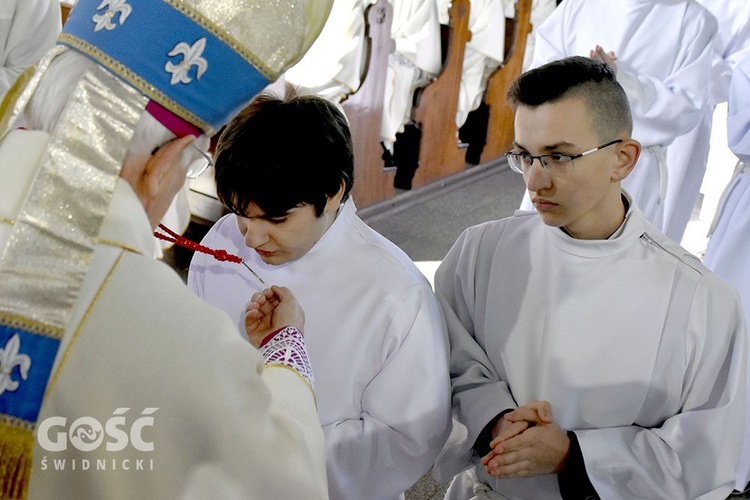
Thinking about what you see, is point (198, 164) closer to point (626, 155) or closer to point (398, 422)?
point (398, 422)

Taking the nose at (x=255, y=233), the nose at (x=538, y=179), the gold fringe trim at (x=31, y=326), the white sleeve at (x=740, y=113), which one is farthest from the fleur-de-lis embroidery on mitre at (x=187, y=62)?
the white sleeve at (x=740, y=113)

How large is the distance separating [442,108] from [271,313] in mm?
5548

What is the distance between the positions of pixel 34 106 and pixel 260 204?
652 mm

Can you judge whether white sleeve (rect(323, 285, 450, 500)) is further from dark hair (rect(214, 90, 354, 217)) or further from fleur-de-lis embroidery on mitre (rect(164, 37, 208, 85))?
fleur-de-lis embroidery on mitre (rect(164, 37, 208, 85))

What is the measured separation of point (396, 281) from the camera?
1748mm

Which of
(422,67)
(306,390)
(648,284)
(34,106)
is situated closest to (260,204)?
(306,390)

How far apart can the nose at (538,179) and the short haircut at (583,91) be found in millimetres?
157

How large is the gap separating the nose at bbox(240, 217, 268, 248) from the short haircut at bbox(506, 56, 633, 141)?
726 millimetres

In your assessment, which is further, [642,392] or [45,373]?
[642,392]

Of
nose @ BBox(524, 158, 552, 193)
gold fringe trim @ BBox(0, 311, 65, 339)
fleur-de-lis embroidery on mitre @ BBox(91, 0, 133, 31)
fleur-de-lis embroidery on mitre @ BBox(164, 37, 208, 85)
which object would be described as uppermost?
fleur-de-lis embroidery on mitre @ BBox(91, 0, 133, 31)

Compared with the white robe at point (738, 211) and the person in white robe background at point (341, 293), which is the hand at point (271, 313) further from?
the white robe at point (738, 211)

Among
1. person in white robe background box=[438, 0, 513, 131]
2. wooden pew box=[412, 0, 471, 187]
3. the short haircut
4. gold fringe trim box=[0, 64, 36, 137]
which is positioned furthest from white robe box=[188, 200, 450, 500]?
person in white robe background box=[438, 0, 513, 131]

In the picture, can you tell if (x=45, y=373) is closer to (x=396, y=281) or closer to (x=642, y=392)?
(x=396, y=281)

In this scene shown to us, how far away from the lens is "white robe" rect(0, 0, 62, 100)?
3498 mm
